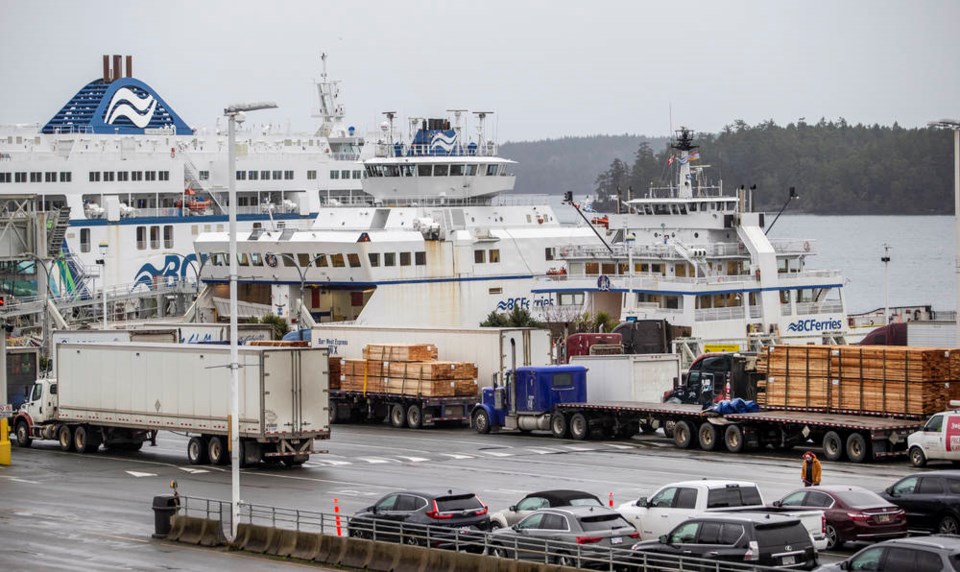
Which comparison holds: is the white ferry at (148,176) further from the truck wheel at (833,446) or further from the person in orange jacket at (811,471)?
the person in orange jacket at (811,471)

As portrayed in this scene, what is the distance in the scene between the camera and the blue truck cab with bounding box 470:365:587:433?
45.0 metres

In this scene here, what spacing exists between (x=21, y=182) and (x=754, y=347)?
4929 cm

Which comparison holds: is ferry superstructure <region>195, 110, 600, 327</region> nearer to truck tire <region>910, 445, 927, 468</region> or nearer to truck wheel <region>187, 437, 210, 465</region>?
truck wheel <region>187, 437, 210, 465</region>

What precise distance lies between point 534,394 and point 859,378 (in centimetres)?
996

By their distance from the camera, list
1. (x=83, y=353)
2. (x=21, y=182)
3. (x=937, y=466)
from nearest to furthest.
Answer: (x=937, y=466), (x=83, y=353), (x=21, y=182)

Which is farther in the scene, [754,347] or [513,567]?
[754,347]

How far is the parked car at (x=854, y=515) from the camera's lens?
82.2ft

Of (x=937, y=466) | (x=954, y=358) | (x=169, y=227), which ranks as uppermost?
(x=169, y=227)

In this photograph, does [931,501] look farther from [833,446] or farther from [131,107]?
[131,107]

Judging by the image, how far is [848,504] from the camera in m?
25.4

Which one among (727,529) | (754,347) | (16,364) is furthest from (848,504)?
(754,347)

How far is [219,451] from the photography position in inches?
1532

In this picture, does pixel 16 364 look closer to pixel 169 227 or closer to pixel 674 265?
pixel 674 265

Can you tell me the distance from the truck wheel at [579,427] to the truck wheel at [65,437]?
47.0 feet
